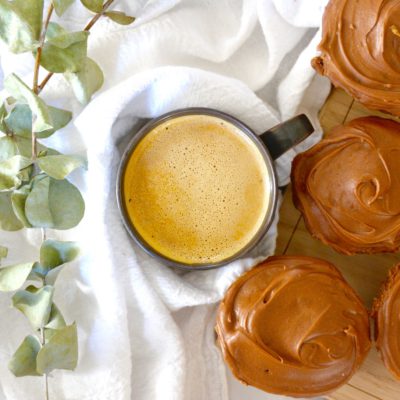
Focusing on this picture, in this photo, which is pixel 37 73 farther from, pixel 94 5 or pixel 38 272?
pixel 38 272

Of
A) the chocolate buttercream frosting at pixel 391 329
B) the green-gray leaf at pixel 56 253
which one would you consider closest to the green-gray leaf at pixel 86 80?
the green-gray leaf at pixel 56 253

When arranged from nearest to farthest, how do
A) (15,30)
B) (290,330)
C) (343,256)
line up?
(15,30)
(290,330)
(343,256)

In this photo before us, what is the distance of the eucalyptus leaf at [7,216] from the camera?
1.05 meters

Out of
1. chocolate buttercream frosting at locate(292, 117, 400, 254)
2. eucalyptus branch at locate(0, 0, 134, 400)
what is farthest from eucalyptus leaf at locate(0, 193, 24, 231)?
chocolate buttercream frosting at locate(292, 117, 400, 254)

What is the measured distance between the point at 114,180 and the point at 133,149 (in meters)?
0.06

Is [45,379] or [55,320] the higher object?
[55,320]

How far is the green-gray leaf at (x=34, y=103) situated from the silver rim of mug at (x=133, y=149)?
164mm

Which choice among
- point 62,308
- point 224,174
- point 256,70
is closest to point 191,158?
point 224,174

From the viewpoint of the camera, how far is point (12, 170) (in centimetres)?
98

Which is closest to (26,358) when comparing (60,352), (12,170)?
(60,352)

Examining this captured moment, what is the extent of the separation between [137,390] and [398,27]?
71 centimetres

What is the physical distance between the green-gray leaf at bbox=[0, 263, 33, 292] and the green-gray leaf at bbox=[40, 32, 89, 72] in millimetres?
287

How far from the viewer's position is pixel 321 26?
1.11m

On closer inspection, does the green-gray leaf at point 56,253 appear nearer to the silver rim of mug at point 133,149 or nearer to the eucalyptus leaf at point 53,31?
the silver rim of mug at point 133,149
